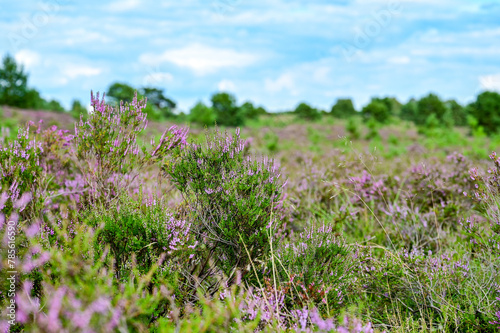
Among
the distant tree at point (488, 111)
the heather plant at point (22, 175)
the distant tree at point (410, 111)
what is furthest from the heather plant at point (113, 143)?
the distant tree at point (410, 111)

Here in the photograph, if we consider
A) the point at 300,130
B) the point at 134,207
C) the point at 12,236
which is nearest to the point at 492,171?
the point at 134,207

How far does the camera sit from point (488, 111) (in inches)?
1069

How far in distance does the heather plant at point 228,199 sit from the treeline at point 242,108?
55.1 ft

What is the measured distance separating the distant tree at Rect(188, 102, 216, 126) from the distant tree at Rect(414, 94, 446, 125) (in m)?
22.0

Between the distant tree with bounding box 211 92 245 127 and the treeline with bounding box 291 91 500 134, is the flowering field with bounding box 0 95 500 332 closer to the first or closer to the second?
the distant tree with bounding box 211 92 245 127

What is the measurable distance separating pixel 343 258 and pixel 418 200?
337 centimetres

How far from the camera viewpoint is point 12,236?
123 inches

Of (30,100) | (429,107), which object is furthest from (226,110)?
(429,107)

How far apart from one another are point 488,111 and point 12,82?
37.2 metres

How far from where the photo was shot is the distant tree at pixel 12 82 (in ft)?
104

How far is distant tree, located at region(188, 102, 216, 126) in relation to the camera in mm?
23359

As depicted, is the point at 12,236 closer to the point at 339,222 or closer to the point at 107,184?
the point at 107,184

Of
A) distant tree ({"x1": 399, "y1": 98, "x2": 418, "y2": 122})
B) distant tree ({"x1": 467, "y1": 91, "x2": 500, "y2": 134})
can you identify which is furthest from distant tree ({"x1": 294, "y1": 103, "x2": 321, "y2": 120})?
distant tree ({"x1": 467, "y1": 91, "x2": 500, "y2": 134})

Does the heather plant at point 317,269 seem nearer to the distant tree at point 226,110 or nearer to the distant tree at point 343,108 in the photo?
the distant tree at point 226,110
